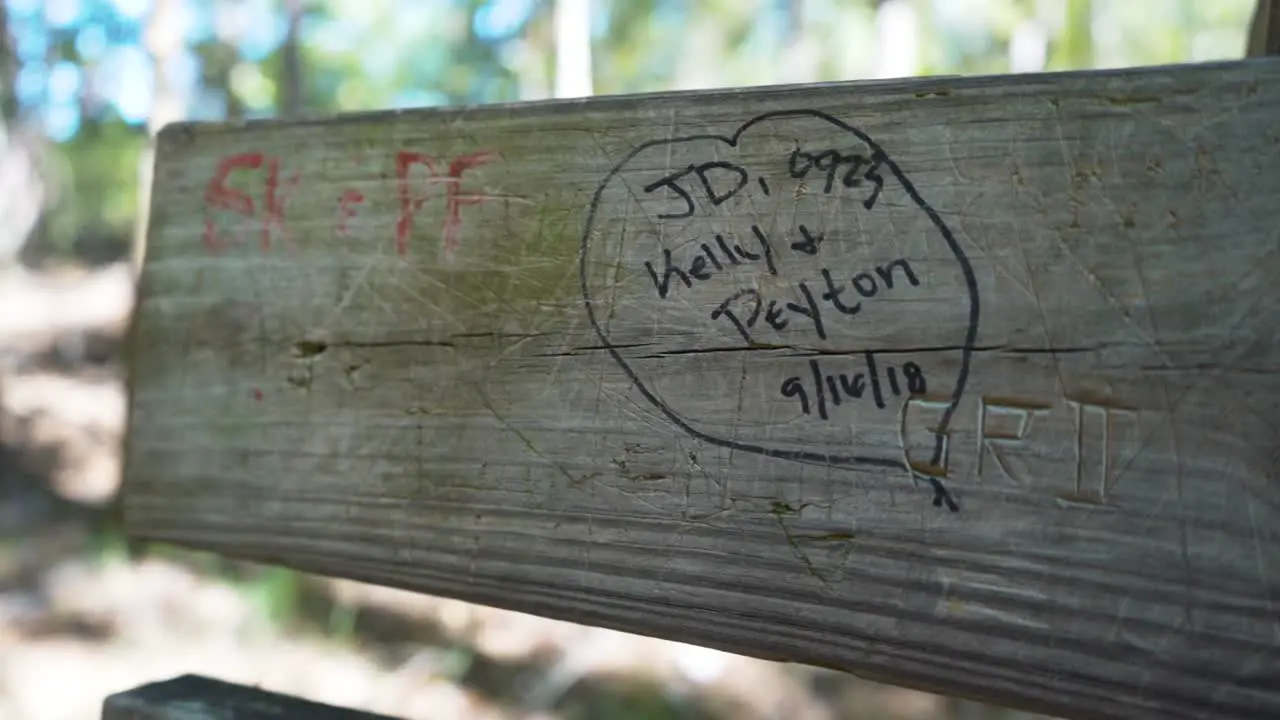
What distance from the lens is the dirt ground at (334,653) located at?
3.32 metres

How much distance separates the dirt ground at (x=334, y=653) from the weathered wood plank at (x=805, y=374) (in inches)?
102

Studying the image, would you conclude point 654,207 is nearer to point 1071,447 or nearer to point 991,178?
point 991,178

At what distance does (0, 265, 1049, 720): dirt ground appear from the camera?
10.9 feet

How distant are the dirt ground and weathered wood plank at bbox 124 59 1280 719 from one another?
8.47 feet

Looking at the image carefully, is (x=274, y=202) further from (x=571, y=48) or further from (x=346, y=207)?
(x=571, y=48)

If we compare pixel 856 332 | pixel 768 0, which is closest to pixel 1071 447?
pixel 856 332

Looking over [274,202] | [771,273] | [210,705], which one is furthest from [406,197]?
[210,705]

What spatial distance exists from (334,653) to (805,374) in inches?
133

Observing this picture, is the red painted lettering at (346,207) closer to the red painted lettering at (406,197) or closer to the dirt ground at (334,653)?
the red painted lettering at (406,197)

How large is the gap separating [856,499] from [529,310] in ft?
1.14

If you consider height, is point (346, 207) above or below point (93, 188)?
below

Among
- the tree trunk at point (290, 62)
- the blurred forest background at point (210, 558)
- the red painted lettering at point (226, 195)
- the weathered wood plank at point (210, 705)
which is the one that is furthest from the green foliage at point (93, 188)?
the weathered wood plank at point (210, 705)

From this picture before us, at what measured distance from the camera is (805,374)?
29.9 inches

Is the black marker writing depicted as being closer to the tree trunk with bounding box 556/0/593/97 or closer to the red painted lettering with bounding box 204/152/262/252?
the red painted lettering with bounding box 204/152/262/252
